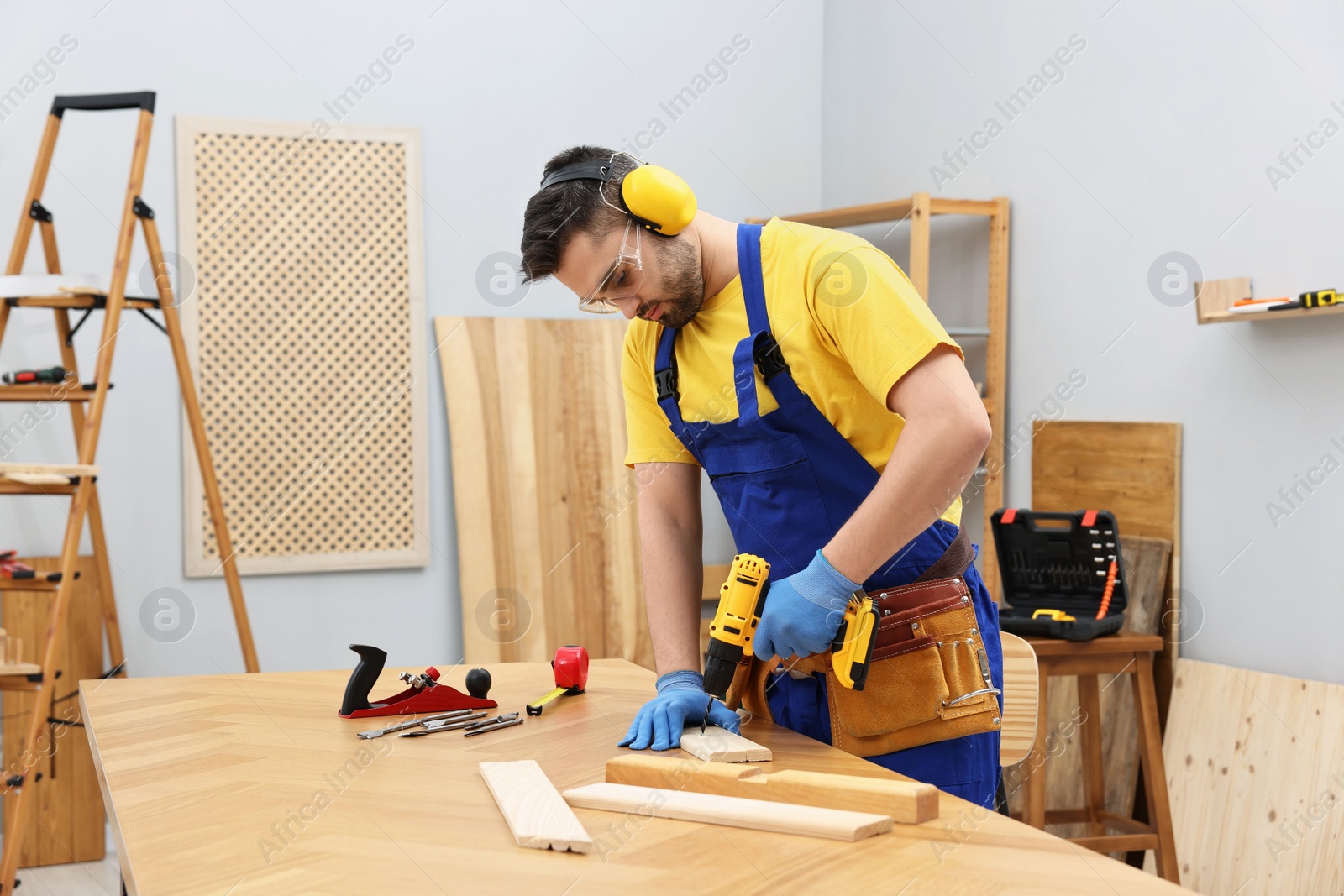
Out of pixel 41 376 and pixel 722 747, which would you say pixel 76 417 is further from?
pixel 722 747

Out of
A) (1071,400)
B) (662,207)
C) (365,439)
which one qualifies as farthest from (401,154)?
(662,207)

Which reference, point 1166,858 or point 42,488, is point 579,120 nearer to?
point 42,488

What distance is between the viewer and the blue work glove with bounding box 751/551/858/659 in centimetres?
147

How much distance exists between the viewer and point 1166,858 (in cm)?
288

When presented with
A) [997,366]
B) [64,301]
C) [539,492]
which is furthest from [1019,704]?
[64,301]

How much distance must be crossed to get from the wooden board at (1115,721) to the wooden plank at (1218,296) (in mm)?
647

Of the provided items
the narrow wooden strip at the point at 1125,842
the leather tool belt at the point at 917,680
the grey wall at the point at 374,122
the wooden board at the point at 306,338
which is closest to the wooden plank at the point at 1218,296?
the narrow wooden strip at the point at 1125,842

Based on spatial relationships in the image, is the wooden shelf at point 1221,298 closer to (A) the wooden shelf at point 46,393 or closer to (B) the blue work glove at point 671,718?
(B) the blue work glove at point 671,718

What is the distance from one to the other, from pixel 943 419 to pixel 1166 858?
203 centimetres

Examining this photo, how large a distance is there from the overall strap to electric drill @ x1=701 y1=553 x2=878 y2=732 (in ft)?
0.72

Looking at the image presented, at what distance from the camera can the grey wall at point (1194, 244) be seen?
2730 mm

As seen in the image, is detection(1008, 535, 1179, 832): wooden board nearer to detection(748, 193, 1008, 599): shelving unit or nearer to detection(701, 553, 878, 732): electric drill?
detection(748, 193, 1008, 599): shelving unit

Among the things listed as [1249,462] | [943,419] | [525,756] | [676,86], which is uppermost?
[676,86]

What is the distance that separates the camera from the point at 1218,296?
2.88 m
